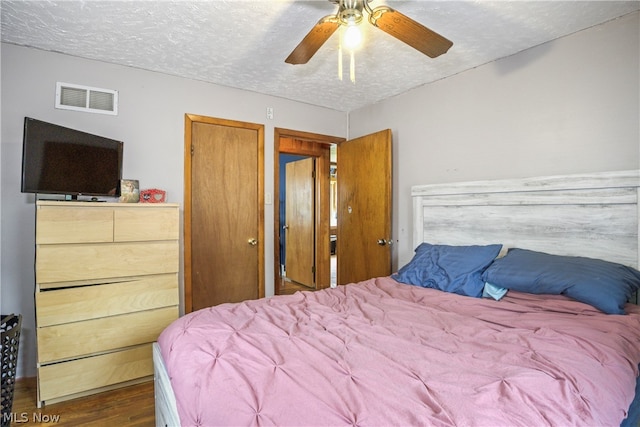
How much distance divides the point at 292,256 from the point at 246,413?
4.59 metres

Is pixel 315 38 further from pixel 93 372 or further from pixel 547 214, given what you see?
pixel 93 372

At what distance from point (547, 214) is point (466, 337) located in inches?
50.5

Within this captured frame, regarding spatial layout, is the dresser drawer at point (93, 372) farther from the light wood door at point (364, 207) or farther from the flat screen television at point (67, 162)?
the light wood door at point (364, 207)

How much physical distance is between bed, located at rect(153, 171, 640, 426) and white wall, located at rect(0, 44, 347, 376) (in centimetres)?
145

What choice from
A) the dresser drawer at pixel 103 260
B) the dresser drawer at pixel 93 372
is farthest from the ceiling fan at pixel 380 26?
the dresser drawer at pixel 93 372

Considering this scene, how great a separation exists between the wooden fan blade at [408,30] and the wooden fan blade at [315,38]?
0.19m

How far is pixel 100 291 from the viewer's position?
213 centimetres

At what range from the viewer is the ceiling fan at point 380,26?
58.3 inches

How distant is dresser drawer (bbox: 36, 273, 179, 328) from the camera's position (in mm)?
1982

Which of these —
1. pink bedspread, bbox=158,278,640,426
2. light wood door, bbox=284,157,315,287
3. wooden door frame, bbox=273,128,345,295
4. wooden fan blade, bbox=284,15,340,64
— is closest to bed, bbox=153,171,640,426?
pink bedspread, bbox=158,278,640,426

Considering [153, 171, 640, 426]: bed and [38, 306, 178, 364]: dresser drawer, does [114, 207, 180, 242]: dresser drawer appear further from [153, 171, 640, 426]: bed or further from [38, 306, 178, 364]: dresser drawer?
[153, 171, 640, 426]: bed

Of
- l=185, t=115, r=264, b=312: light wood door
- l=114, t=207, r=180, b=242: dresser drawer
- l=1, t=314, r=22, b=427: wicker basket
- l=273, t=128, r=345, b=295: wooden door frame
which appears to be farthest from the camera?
l=273, t=128, r=345, b=295: wooden door frame

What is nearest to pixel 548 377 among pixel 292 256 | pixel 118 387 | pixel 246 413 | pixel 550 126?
pixel 246 413

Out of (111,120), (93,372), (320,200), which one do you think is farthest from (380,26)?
(320,200)
